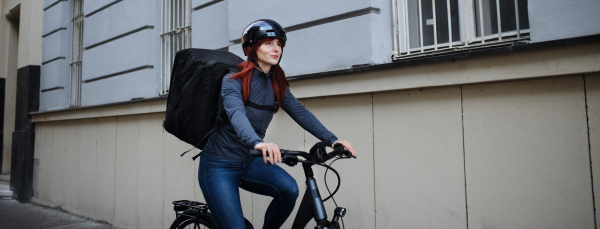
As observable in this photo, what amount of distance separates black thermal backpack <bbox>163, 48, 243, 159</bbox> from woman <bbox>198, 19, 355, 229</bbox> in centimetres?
12

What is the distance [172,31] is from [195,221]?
368cm

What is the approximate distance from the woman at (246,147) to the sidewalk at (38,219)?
4.36 m

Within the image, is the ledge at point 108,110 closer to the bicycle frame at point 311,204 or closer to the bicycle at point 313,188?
the bicycle at point 313,188

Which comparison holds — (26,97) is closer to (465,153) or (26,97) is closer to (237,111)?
(237,111)

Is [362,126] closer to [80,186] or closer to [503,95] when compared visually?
[503,95]

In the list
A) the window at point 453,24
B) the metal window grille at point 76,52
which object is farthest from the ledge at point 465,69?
the metal window grille at point 76,52

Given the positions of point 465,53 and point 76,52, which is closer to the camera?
point 465,53

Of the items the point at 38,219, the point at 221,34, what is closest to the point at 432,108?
the point at 221,34

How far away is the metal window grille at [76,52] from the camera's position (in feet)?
26.4

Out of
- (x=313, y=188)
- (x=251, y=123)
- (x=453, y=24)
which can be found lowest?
(x=313, y=188)

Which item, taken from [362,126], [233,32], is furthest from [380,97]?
[233,32]

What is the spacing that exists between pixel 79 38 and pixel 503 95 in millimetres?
7452

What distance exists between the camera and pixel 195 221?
3113mm

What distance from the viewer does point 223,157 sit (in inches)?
106
